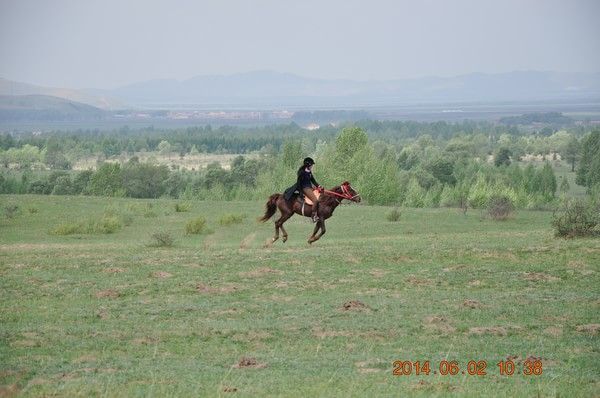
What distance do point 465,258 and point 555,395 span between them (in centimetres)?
1417

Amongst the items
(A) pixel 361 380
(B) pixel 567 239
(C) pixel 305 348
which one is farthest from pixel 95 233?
(A) pixel 361 380

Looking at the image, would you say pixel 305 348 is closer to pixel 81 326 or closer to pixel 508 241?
pixel 81 326

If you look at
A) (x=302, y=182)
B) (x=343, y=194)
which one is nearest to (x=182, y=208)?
(x=302, y=182)

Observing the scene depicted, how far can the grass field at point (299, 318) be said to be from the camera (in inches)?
463

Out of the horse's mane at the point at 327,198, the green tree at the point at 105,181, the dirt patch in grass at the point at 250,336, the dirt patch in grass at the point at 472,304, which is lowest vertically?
the green tree at the point at 105,181

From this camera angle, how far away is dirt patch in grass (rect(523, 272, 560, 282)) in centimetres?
2102

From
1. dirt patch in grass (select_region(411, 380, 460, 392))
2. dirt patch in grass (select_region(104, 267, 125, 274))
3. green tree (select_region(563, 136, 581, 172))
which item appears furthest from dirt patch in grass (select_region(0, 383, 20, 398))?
green tree (select_region(563, 136, 581, 172))

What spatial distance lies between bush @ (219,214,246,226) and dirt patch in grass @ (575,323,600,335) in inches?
1197

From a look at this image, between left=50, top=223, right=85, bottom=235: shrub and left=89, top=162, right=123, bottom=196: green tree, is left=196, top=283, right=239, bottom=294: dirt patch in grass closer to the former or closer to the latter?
left=50, top=223, right=85, bottom=235: shrub

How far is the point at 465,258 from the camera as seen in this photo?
2461 centimetres

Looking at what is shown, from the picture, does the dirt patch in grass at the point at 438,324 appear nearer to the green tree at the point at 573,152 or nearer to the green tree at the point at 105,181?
the green tree at the point at 105,181

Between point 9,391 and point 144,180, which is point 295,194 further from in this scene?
point 144,180

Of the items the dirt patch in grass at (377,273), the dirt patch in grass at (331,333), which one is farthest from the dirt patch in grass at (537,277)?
the dirt patch in grass at (331,333)

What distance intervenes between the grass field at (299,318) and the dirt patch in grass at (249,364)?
1.4 inches
